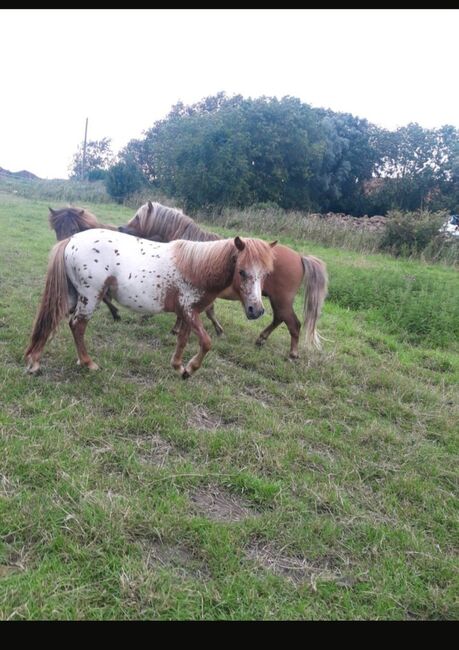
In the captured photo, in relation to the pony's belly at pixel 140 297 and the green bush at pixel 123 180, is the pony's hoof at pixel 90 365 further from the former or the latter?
the green bush at pixel 123 180

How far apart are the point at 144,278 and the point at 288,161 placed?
72.1 feet

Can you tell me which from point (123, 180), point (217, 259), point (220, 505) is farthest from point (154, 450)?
point (123, 180)

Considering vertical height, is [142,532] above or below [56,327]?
below

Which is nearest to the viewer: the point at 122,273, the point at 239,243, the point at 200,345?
the point at 239,243

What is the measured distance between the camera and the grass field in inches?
79.9

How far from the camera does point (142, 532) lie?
2311 mm

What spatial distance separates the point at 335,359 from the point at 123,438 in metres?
3.09

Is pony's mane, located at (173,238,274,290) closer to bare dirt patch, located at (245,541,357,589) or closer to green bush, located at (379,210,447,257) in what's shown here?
bare dirt patch, located at (245,541,357,589)

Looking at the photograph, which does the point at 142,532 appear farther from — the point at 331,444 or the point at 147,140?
the point at 147,140

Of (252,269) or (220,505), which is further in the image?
(252,269)

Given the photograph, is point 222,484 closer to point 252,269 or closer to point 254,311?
point 254,311

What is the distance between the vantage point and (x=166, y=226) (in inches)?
→ 220

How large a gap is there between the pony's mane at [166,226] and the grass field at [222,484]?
1.35 meters

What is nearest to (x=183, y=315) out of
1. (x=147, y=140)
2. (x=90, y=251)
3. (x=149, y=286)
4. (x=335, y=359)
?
(x=149, y=286)
